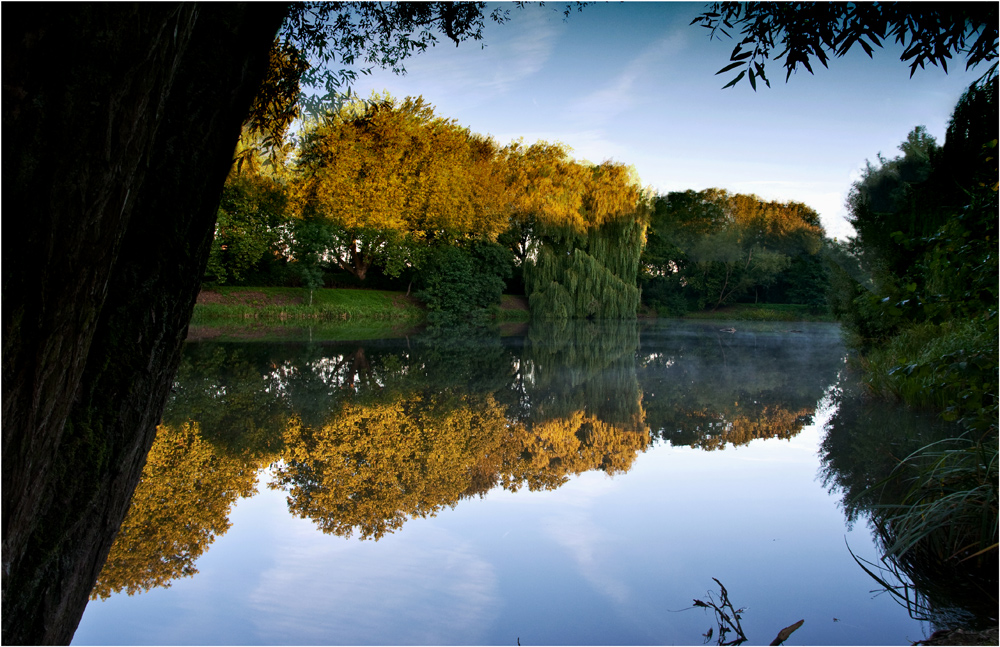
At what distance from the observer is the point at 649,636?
7.09 feet

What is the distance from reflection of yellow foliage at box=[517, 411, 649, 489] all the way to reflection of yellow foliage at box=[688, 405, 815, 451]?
555 millimetres

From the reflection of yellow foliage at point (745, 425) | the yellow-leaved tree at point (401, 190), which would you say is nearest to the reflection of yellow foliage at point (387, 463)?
the reflection of yellow foliage at point (745, 425)

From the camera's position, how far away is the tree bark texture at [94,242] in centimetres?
108

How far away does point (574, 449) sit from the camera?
4688 mm

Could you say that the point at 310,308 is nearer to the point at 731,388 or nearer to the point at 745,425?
the point at 731,388

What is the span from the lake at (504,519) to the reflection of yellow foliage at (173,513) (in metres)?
0.01

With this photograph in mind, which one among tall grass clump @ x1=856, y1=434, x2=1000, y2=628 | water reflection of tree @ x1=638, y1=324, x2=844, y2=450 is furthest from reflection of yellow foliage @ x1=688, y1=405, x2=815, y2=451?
tall grass clump @ x1=856, y1=434, x2=1000, y2=628

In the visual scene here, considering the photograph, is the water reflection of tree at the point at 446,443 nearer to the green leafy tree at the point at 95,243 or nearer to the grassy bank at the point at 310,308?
the green leafy tree at the point at 95,243

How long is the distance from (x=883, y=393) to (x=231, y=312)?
17475 mm

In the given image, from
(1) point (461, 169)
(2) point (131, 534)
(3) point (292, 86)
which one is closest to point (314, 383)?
(2) point (131, 534)

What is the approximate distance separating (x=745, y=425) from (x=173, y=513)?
458 centimetres

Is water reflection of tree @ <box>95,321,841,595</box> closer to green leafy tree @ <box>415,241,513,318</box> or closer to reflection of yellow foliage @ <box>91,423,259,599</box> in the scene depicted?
reflection of yellow foliage @ <box>91,423,259,599</box>

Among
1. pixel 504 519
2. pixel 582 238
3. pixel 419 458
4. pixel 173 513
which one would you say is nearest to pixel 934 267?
pixel 504 519

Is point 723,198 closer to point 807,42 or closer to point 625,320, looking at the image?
point 625,320
